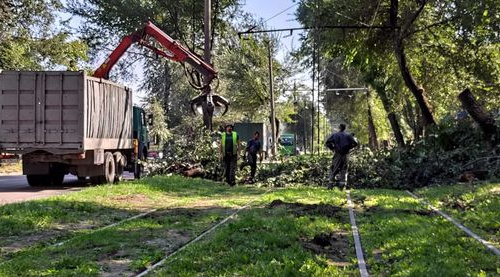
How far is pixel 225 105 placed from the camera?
22.8 m

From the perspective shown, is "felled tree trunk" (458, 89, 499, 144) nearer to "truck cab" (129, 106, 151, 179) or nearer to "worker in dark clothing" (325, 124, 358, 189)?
"worker in dark clothing" (325, 124, 358, 189)

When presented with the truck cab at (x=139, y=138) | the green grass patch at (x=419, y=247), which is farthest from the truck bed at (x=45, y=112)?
the green grass patch at (x=419, y=247)

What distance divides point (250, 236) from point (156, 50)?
14139 millimetres

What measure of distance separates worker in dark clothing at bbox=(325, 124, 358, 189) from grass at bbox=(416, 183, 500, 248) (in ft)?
7.56

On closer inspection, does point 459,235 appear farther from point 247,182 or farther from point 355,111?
point 355,111

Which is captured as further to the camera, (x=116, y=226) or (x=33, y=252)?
(x=116, y=226)

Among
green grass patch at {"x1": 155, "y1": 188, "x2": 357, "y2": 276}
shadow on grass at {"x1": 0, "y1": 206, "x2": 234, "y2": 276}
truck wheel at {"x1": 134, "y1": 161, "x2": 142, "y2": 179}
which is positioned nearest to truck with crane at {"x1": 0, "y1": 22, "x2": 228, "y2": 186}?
truck wheel at {"x1": 134, "y1": 161, "x2": 142, "y2": 179}

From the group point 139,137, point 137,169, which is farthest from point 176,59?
point 137,169

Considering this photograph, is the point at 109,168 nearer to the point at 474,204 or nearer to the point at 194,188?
the point at 194,188

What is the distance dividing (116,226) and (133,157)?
12.6 m

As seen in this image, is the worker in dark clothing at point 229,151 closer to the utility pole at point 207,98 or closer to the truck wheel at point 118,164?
the utility pole at point 207,98

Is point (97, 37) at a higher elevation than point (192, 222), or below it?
higher

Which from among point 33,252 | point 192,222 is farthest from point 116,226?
point 33,252

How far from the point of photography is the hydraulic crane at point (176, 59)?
65.2 ft
